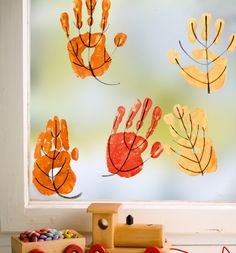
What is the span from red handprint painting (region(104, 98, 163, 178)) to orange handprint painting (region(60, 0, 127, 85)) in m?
0.14

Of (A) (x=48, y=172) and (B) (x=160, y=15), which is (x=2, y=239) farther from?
(B) (x=160, y=15)

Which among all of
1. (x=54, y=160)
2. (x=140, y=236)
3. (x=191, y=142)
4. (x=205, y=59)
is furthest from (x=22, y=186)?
(x=205, y=59)

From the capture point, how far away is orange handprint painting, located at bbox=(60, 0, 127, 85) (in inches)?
65.2

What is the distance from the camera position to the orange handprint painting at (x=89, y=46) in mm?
1655

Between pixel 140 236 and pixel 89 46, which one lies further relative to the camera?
pixel 89 46

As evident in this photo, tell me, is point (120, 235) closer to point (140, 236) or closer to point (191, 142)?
point (140, 236)

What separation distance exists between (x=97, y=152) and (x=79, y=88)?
0.20 meters

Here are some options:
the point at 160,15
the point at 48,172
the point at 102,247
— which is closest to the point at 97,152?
the point at 48,172

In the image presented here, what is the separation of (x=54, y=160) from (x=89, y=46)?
0.35 m

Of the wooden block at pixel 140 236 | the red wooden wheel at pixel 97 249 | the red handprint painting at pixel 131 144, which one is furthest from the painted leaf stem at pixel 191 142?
the red wooden wheel at pixel 97 249

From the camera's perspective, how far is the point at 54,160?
1657 millimetres

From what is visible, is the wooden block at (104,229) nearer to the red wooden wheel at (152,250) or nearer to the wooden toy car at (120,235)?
the wooden toy car at (120,235)

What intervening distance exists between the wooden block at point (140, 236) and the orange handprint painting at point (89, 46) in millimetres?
450

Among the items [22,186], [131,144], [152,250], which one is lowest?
[152,250]
